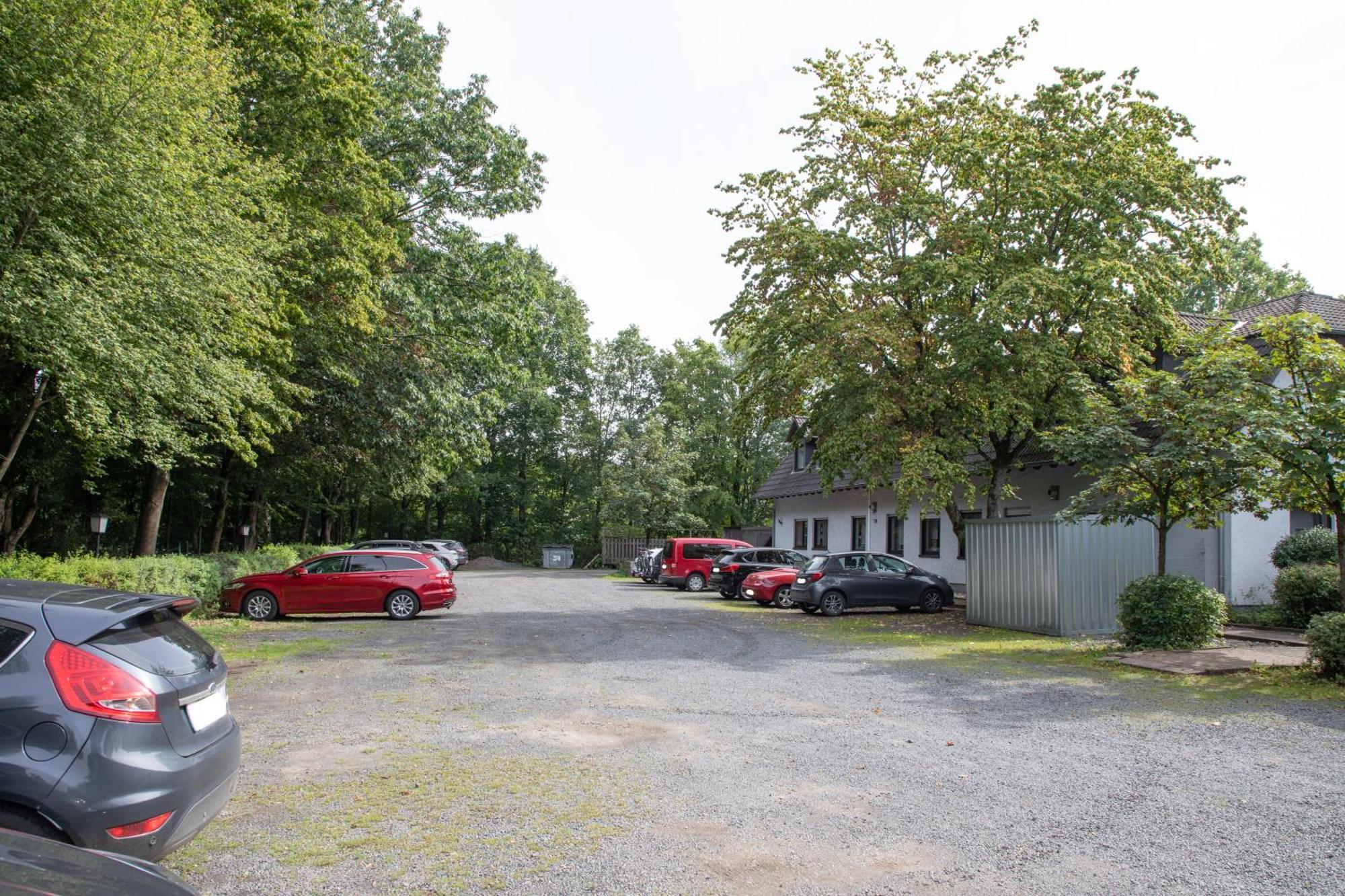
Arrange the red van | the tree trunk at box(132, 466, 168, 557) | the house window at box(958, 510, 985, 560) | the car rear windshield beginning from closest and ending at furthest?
the car rear windshield
the house window at box(958, 510, 985, 560)
the tree trunk at box(132, 466, 168, 557)
the red van

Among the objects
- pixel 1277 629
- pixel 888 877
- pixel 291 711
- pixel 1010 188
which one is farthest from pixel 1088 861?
pixel 1010 188

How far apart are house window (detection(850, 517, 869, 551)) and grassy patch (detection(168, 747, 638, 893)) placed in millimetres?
26400

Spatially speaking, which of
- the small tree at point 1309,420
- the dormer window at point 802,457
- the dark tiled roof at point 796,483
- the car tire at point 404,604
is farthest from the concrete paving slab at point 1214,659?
the dormer window at point 802,457

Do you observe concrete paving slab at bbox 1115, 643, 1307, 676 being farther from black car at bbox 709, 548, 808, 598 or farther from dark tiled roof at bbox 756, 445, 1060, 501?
black car at bbox 709, 548, 808, 598

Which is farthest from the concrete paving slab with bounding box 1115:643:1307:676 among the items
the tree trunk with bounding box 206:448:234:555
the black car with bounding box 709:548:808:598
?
the tree trunk with bounding box 206:448:234:555

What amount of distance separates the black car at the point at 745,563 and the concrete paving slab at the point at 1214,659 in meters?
12.9

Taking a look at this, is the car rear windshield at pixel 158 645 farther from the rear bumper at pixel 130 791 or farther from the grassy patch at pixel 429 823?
the grassy patch at pixel 429 823

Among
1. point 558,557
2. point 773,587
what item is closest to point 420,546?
point 558,557

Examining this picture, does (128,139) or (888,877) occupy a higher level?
(128,139)

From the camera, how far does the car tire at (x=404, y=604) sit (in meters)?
19.2

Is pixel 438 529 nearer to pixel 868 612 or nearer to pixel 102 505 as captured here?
pixel 102 505

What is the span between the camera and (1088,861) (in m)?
4.93

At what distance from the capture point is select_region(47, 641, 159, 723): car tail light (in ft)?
13.0

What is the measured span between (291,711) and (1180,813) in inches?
297
